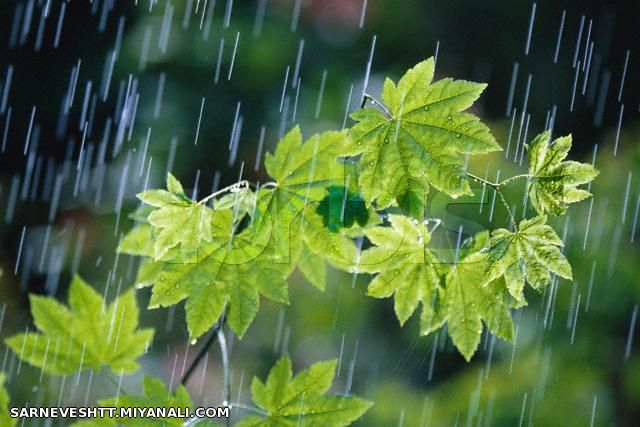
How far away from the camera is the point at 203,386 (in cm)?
399

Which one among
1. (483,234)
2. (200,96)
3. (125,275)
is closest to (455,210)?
(483,234)

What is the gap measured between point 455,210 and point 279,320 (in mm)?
3311

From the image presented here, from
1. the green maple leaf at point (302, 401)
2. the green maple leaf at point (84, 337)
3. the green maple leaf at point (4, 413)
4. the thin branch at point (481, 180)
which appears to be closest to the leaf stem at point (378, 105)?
the thin branch at point (481, 180)

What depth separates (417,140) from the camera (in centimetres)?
87

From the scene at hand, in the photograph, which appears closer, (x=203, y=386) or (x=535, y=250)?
(x=535, y=250)

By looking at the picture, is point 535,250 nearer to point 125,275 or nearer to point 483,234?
point 483,234

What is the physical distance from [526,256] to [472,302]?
5.9 inches

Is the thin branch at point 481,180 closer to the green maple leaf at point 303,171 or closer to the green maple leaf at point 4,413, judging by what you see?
the green maple leaf at point 303,171

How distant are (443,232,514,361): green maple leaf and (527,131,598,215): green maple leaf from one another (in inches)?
4.0

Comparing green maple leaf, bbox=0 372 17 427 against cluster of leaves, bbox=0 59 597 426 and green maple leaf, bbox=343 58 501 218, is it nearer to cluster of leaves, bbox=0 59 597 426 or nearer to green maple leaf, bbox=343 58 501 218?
cluster of leaves, bbox=0 59 597 426

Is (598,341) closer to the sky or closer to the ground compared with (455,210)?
closer to the ground

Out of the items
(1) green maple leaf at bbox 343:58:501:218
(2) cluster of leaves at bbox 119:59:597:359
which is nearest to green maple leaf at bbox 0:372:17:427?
(2) cluster of leaves at bbox 119:59:597:359

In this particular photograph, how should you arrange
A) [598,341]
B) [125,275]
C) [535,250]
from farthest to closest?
[125,275]
[598,341]
[535,250]

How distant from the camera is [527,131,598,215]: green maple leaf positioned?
0.84 meters
